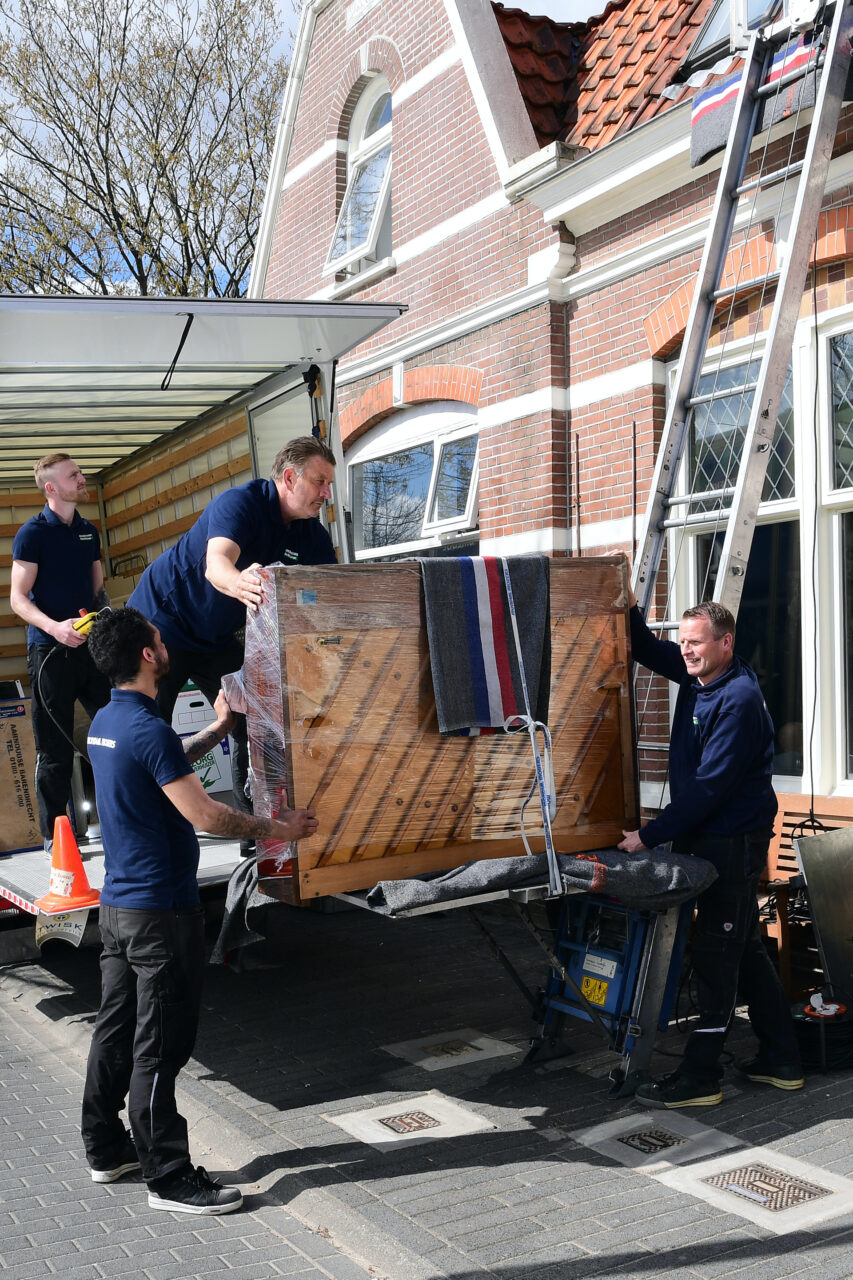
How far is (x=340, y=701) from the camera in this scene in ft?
13.8

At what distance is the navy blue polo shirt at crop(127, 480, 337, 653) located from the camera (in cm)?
477

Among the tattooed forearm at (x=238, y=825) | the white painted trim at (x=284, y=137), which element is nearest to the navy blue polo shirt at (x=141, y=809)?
the tattooed forearm at (x=238, y=825)

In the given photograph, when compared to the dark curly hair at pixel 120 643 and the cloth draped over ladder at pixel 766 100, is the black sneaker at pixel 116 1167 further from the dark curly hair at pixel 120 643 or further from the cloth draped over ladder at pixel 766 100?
the cloth draped over ladder at pixel 766 100

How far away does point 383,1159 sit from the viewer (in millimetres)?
4164

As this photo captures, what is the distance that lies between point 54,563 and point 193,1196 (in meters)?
3.65

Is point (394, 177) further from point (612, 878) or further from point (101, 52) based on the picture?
point (101, 52)

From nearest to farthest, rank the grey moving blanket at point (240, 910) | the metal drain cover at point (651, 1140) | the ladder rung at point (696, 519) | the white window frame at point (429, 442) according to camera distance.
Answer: the metal drain cover at point (651, 1140) < the grey moving blanket at point (240, 910) < the ladder rung at point (696, 519) < the white window frame at point (429, 442)

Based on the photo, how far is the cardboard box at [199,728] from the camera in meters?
7.55

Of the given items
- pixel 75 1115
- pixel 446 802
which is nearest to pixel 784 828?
pixel 446 802

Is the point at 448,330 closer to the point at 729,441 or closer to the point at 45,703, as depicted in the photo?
the point at 729,441

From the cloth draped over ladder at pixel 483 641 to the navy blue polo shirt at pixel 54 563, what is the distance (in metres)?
2.84

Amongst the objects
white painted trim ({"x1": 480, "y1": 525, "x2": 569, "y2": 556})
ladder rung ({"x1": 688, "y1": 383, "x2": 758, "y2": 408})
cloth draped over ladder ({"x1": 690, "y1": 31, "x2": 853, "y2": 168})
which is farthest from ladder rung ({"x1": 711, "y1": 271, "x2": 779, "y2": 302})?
white painted trim ({"x1": 480, "y1": 525, "x2": 569, "y2": 556})

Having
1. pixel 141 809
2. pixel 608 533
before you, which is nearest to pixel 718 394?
pixel 608 533

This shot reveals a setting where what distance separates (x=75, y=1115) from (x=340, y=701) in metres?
2.11
